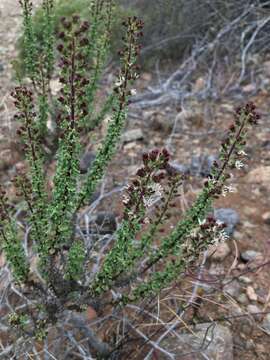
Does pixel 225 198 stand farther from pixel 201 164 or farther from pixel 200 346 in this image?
pixel 200 346

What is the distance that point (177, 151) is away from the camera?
12.0 feet

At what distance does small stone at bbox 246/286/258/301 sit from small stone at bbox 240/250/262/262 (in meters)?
0.19

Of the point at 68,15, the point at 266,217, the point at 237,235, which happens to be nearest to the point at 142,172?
the point at 237,235

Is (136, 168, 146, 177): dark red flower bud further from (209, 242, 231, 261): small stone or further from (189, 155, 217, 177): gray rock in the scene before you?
(189, 155, 217, 177): gray rock

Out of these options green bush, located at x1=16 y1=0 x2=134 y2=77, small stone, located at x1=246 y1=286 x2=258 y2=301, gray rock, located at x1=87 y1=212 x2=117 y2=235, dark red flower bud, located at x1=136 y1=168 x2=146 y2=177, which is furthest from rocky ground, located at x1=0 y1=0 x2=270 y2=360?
dark red flower bud, located at x1=136 y1=168 x2=146 y2=177

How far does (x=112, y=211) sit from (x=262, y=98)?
178 centimetres

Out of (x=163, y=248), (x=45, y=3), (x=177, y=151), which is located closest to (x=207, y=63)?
(x=177, y=151)

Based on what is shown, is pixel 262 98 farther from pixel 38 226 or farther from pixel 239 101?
pixel 38 226

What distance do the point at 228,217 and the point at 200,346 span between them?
93 centimetres

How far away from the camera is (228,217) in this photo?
284 centimetres

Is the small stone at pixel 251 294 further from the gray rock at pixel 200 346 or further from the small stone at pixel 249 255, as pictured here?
the gray rock at pixel 200 346

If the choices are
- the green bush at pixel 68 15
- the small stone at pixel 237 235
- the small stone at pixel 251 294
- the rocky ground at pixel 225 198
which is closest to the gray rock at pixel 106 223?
the rocky ground at pixel 225 198

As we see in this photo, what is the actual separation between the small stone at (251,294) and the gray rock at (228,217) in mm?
391

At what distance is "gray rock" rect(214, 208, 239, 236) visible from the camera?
2.80 metres
